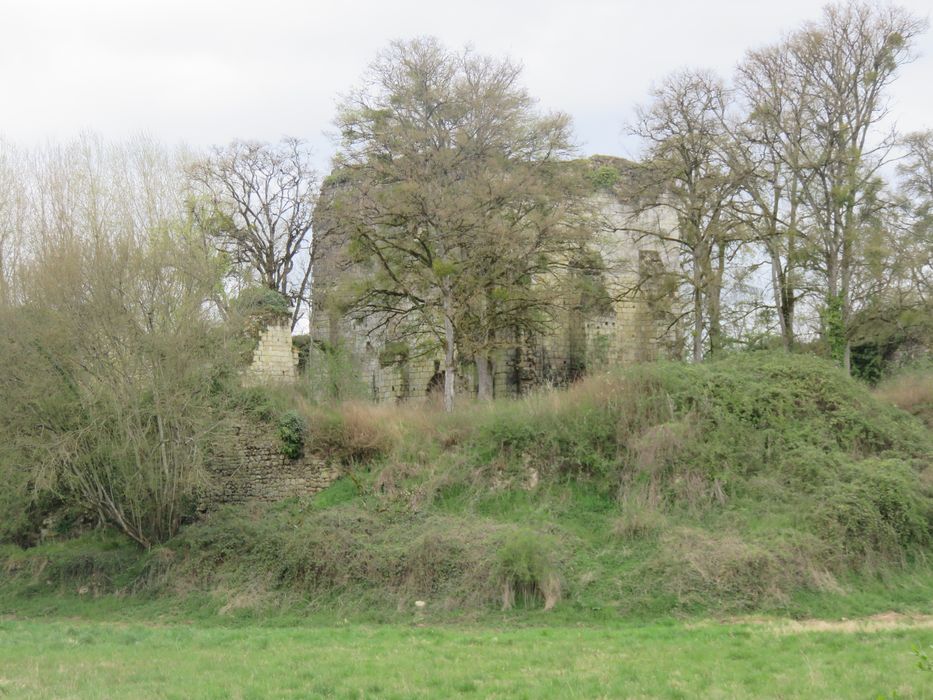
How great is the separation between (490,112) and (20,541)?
14623mm

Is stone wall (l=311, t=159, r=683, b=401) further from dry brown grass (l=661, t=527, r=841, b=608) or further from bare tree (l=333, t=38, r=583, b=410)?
dry brown grass (l=661, t=527, r=841, b=608)

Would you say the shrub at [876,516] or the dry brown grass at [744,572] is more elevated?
the shrub at [876,516]

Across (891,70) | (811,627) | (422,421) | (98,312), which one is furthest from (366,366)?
(811,627)

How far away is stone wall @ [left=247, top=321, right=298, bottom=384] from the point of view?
79.5 feet

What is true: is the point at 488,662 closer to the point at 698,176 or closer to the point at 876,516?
the point at 876,516

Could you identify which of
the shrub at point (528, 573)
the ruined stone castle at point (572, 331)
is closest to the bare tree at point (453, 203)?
the ruined stone castle at point (572, 331)

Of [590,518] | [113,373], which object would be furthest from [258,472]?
[590,518]

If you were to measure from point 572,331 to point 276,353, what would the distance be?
376 inches

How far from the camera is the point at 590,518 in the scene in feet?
52.3

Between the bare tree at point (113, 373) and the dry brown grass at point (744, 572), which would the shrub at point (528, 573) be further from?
the bare tree at point (113, 373)

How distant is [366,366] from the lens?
101ft

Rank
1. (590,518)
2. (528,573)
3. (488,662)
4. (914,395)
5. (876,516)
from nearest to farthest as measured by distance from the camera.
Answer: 1. (488,662)
2. (528,573)
3. (876,516)
4. (590,518)
5. (914,395)

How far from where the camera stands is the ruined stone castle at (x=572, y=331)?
83.5ft

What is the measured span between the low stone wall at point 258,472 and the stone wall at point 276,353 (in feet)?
13.5
